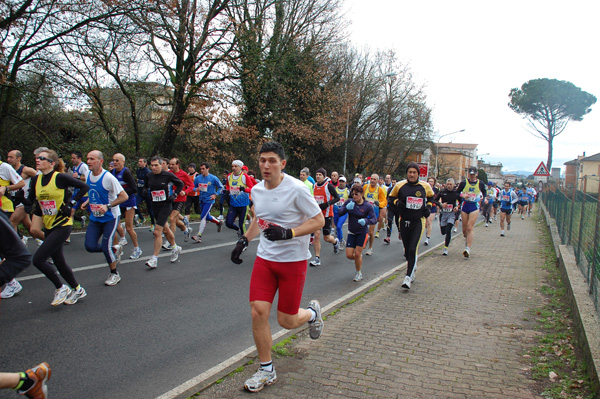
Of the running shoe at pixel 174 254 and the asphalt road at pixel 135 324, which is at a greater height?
the running shoe at pixel 174 254

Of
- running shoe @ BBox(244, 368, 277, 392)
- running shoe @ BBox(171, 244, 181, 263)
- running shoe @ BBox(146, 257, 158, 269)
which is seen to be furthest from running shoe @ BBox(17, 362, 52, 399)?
running shoe @ BBox(171, 244, 181, 263)

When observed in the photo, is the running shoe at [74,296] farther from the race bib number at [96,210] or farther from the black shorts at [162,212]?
the black shorts at [162,212]

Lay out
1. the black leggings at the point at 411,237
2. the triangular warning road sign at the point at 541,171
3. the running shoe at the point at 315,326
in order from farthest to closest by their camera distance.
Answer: the triangular warning road sign at the point at 541,171, the black leggings at the point at 411,237, the running shoe at the point at 315,326

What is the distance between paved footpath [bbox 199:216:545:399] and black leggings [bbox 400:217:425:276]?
45cm

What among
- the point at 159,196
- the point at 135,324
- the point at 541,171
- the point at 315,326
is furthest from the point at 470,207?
the point at 541,171

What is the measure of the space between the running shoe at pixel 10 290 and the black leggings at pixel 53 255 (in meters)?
0.82

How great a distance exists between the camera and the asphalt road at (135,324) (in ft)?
12.6

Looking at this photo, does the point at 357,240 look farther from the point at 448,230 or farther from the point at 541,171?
the point at 541,171

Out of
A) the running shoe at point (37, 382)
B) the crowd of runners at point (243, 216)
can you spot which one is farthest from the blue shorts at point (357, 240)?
the running shoe at point (37, 382)

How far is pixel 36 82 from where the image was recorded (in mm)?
14438

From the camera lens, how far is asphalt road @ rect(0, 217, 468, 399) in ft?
12.6

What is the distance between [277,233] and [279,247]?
12.1 inches

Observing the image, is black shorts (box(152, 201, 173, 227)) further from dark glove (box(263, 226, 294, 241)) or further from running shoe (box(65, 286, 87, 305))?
dark glove (box(263, 226, 294, 241))

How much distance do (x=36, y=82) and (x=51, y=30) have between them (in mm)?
2018
